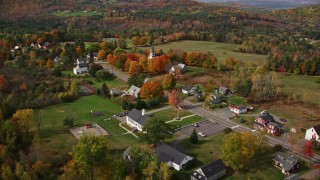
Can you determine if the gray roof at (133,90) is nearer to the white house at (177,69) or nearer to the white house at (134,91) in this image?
the white house at (134,91)

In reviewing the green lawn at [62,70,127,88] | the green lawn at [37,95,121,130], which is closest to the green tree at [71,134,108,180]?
the green lawn at [37,95,121,130]

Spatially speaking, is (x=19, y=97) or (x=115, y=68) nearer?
(x=19, y=97)

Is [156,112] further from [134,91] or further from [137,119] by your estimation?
[134,91]

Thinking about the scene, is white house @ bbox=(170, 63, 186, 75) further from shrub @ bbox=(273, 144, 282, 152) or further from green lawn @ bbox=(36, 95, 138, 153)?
shrub @ bbox=(273, 144, 282, 152)

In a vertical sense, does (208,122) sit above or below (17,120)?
below

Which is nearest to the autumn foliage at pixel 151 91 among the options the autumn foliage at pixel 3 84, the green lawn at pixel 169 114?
the green lawn at pixel 169 114

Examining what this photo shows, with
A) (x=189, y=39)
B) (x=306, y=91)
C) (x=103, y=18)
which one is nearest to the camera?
(x=306, y=91)

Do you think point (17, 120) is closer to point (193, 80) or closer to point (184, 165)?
point (184, 165)

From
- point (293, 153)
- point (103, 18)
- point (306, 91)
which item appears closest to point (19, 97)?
point (293, 153)
